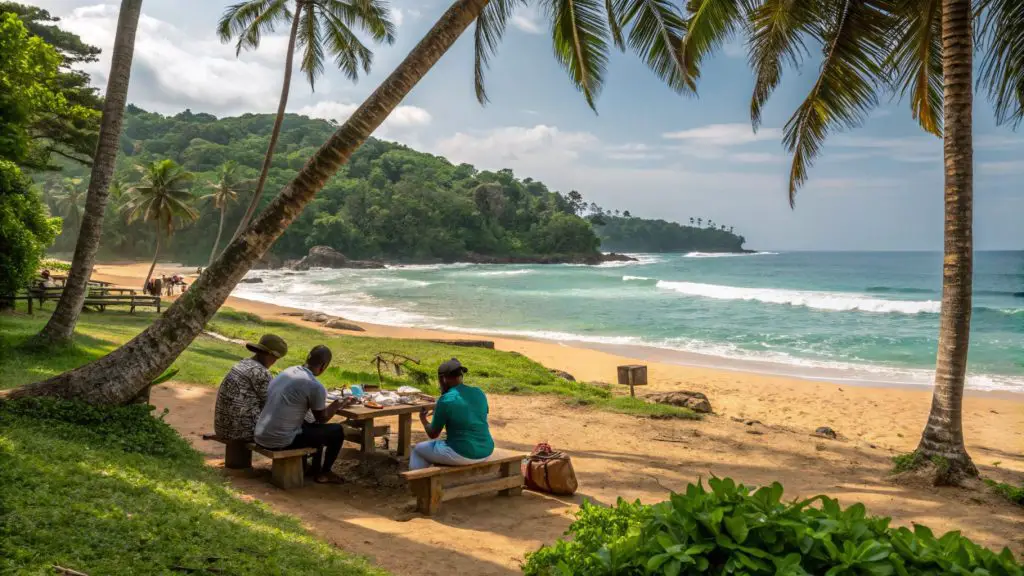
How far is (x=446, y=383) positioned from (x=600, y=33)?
19.2ft

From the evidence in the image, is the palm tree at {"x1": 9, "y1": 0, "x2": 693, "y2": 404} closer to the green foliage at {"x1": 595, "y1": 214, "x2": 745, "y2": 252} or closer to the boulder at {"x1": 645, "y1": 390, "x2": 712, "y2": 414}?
the boulder at {"x1": 645, "y1": 390, "x2": 712, "y2": 414}

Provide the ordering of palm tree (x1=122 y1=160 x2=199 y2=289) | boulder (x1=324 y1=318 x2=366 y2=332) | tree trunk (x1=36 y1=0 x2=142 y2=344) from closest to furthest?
tree trunk (x1=36 y1=0 x2=142 y2=344)
boulder (x1=324 y1=318 x2=366 y2=332)
palm tree (x1=122 y1=160 x2=199 y2=289)

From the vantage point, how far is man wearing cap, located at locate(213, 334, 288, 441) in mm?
5484

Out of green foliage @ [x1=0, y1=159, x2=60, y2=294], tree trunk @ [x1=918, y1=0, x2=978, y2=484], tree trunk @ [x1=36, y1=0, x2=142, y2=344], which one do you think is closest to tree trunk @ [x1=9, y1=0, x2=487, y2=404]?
tree trunk @ [x1=36, y1=0, x2=142, y2=344]

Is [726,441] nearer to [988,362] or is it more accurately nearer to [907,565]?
[907,565]

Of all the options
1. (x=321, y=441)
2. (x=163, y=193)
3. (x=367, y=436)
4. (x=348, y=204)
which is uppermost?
(x=348, y=204)

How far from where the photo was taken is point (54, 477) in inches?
143

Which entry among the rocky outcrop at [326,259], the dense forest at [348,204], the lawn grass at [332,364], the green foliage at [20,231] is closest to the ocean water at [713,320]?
the lawn grass at [332,364]

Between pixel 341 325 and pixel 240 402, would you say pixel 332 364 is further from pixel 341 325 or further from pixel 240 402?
pixel 341 325

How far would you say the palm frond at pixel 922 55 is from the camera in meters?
7.88

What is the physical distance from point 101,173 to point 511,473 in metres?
7.16

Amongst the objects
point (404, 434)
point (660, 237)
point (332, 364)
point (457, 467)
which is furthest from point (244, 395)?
point (660, 237)

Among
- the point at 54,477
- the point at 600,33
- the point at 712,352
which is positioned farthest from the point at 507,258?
the point at 54,477

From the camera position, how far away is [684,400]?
11.3 m
